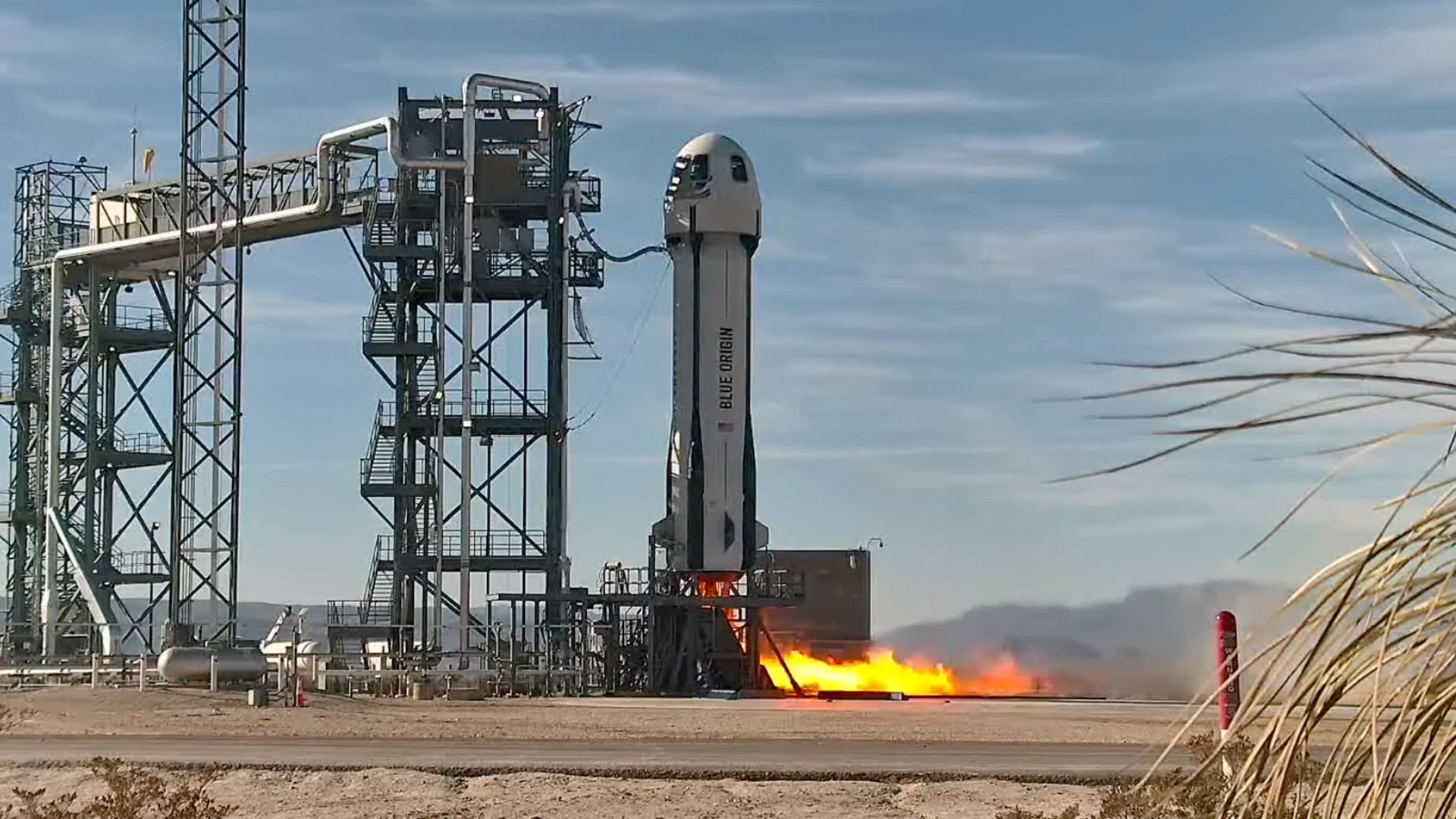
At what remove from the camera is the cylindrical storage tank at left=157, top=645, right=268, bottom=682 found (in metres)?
42.1

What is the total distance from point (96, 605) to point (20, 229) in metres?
13.4

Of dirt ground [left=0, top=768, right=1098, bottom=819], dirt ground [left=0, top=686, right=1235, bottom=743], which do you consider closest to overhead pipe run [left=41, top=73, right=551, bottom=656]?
dirt ground [left=0, top=686, right=1235, bottom=743]

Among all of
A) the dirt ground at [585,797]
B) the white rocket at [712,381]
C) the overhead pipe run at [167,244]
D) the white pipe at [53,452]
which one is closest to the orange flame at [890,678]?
the white rocket at [712,381]

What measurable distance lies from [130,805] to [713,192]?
3706cm

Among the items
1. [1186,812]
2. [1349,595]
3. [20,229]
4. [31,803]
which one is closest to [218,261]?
[20,229]

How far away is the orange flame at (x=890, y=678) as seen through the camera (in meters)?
48.2

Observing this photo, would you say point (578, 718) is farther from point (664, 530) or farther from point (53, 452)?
point (53, 452)

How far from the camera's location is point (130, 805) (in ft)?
45.1

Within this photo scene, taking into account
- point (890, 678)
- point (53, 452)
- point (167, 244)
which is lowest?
point (890, 678)

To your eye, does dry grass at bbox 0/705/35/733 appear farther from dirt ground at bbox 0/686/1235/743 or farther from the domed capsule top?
the domed capsule top

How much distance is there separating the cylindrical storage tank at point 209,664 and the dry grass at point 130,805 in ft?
85.5

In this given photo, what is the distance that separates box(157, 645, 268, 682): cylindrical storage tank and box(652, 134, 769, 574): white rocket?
11542 millimetres

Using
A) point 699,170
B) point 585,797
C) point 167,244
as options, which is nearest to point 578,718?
point 585,797

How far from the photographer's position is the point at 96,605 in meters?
56.7
